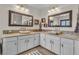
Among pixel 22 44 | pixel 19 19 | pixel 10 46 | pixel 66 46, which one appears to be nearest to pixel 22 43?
pixel 22 44

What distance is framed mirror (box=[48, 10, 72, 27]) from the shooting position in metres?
0.73

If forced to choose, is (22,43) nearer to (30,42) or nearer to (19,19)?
(30,42)

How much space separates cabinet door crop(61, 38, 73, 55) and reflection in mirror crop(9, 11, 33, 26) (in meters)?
0.36

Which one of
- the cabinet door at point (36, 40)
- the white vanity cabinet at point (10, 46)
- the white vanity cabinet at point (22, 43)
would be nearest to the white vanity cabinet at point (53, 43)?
the cabinet door at point (36, 40)

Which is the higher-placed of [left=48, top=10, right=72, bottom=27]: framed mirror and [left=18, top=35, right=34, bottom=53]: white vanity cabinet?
[left=48, top=10, right=72, bottom=27]: framed mirror

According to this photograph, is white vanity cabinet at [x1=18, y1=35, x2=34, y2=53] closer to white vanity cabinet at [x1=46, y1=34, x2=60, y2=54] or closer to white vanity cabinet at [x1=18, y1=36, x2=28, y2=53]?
white vanity cabinet at [x1=18, y1=36, x2=28, y2=53]

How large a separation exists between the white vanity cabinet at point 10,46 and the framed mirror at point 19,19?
0.47ft

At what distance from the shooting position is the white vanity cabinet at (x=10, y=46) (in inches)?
28.1

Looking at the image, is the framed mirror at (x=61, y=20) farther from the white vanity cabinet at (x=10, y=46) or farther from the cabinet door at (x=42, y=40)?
the white vanity cabinet at (x=10, y=46)

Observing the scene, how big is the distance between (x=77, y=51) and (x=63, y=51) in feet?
0.40

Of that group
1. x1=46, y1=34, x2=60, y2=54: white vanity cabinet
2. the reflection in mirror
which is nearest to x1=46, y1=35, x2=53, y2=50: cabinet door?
x1=46, y1=34, x2=60, y2=54: white vanity cabinet

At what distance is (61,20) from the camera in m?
0.78

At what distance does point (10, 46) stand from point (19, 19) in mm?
270
